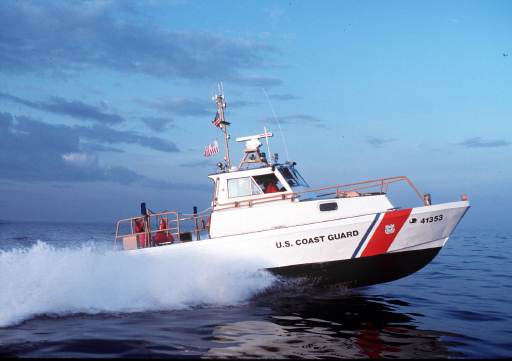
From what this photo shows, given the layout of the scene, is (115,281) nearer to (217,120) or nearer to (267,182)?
(267,182)

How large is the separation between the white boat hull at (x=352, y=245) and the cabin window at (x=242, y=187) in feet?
4.26

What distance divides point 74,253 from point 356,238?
6622mm

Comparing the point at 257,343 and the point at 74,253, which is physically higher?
the point at 74,253

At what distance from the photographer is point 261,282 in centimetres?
962

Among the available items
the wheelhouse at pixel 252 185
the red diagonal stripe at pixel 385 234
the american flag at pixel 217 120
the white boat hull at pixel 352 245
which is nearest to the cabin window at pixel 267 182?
the wheelhouse at pixel 252 185

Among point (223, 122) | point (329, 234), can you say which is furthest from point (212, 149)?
point (329, 234)

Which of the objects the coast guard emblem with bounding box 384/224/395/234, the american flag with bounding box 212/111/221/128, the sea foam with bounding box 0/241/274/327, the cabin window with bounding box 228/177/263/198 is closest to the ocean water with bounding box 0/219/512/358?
the sea foam with bounding box 0/241/274/327

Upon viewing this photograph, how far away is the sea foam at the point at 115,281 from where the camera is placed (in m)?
8.39

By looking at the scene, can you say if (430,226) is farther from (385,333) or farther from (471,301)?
(385,333)

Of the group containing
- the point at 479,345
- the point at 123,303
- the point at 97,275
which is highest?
the point at 97,275

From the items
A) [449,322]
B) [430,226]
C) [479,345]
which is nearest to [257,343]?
[479,345]

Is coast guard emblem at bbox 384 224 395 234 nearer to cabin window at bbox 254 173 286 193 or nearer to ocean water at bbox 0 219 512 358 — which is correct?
ocean water at bbox 0 219 512 358

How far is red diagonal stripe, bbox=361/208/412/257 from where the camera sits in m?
9.43

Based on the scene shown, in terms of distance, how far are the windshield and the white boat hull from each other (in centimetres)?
157
